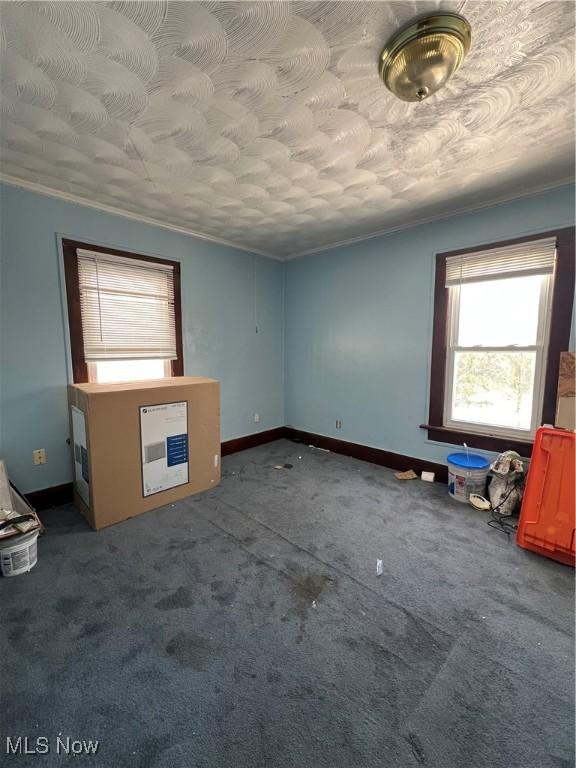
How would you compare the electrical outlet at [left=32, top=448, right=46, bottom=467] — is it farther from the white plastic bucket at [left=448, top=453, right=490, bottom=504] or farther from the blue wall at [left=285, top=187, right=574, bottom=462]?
the white plastic bucket at [left=448, top=453, right=490, bottom=504]

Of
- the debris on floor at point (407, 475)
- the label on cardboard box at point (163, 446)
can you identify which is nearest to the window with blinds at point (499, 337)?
the debris on floor at point (407, 475)

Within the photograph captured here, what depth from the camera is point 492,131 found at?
1.74 meters

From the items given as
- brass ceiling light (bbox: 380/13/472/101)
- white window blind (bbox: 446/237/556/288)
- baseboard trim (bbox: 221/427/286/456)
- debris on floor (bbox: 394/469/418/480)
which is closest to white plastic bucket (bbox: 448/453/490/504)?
debris on floor (bbox: 394/469/418/480)

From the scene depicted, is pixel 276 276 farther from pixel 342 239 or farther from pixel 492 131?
pixel 492 131

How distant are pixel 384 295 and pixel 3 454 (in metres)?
3.63

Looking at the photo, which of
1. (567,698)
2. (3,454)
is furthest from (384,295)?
(3,454)

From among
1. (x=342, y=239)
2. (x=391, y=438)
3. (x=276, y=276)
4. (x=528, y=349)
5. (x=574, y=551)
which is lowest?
(x=574, y=551)

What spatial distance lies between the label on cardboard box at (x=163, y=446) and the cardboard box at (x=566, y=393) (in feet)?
9.20

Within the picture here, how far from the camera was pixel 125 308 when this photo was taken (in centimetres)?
285

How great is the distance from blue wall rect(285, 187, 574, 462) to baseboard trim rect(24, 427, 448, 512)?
81mm

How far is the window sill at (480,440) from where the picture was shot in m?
2.57

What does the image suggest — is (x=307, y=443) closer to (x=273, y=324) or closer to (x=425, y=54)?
(x=273, y=324)

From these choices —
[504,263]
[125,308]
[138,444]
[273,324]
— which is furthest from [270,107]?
[273,324]

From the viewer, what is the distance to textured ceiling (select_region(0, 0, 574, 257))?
114 cm
